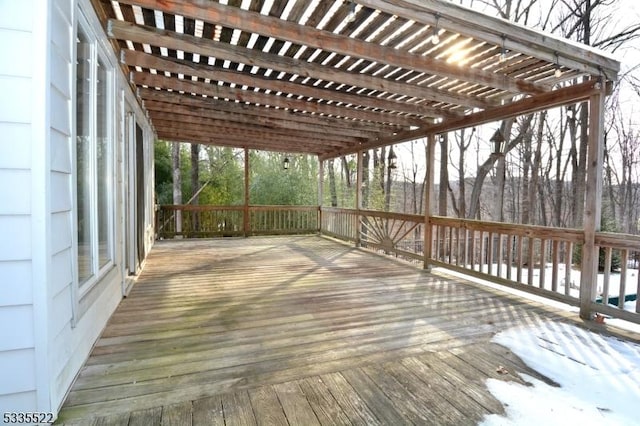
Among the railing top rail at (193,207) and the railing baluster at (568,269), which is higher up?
the railing top rail at (193,207)

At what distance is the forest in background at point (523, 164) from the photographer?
29.8 feet

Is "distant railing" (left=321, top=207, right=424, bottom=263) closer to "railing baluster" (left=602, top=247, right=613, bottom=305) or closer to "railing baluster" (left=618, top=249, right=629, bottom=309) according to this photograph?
"railing baluster" (left=602, top=247, right=613, bottom=305)

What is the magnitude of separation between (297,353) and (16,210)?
1.81 meters

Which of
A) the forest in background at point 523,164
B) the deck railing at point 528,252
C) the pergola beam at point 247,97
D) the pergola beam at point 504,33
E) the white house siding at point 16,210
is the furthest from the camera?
the forest in background at point 523,164

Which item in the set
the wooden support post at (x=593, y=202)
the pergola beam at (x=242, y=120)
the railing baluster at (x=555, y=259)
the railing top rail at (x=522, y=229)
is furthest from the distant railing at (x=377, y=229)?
the wooden support post at (x=593, y=202)

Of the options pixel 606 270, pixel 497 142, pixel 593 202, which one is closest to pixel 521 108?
pixel 497 142

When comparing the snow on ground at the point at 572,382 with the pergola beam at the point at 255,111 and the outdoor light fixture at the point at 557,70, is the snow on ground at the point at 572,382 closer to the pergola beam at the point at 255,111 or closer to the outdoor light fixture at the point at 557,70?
the outdoor light fixture at the point at 557,70

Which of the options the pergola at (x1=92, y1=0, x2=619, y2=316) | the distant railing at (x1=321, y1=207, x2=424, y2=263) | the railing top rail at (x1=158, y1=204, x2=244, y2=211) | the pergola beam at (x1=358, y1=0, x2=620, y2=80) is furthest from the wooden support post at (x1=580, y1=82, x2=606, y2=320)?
the railing top rail at (x1=158, y1=204, x2=244, y2=211)

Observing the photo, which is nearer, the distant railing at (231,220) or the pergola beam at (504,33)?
the pergola beam at (504,33)

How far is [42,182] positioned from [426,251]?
492cm

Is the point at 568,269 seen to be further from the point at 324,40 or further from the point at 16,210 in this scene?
the point at 16,210

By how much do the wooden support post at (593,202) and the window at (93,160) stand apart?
4.35 m

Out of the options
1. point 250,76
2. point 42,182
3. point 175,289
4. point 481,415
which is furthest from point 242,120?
point 481,415

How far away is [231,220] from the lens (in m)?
9.01
